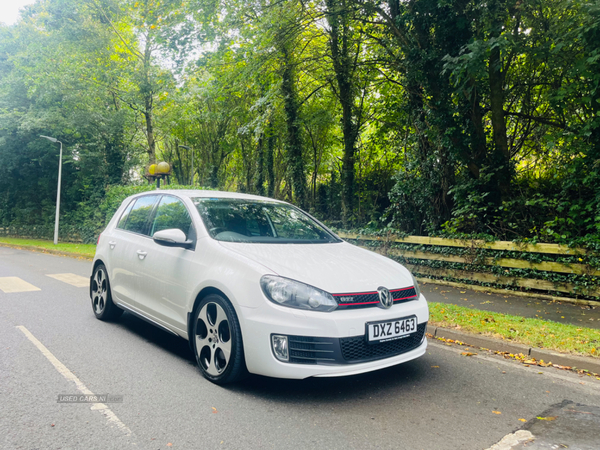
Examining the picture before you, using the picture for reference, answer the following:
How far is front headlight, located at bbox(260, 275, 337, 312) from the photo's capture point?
11.0ft

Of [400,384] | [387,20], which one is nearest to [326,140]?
[387,20]

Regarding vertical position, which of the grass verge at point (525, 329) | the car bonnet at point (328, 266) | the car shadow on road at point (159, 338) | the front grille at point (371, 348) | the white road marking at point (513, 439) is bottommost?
the car shadow on road at point (159, 338)

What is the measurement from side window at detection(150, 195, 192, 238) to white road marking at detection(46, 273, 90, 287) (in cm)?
515

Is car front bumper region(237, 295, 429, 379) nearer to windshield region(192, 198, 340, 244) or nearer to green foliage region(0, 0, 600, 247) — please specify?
windshield region(192, 198, 340, 244)

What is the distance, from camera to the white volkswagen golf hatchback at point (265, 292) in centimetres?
334

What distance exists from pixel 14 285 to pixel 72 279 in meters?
1.29

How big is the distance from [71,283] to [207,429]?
25.3 feet

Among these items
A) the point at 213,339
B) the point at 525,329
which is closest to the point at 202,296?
the point at 213,339

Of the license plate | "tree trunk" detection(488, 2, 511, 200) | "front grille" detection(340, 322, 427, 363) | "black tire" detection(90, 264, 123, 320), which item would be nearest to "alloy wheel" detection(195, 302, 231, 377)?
"front grille" detection(340, 322, 427, 363)

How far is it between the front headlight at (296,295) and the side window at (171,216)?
4.47 ft

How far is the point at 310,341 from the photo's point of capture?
3.32m

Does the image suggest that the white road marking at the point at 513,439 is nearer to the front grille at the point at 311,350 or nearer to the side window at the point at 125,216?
the front grille at the point at 311,350

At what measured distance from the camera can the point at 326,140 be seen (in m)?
23.8

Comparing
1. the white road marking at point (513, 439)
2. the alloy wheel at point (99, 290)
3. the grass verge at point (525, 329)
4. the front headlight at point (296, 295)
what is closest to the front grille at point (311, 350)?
the front headlight at point (296, 295)
